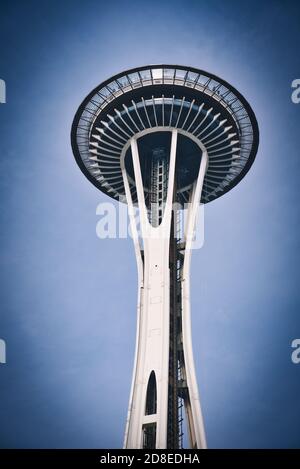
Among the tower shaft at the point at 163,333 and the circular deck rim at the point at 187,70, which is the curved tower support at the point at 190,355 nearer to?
the tower shaft at the point at 163,333

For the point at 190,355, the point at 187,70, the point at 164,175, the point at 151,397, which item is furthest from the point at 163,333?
the point at 187,70

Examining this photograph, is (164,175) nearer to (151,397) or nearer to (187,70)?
(187,70)

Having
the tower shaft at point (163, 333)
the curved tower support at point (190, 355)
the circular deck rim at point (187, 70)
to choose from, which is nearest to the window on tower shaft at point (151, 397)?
the tower shaft at point (163, 333)

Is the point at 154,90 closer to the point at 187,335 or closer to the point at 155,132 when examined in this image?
the point at 155,132

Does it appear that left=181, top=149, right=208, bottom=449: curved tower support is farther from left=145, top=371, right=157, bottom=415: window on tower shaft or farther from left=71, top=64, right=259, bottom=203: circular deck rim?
left=71, top=64, right=259, bottom=203: circular deck rim

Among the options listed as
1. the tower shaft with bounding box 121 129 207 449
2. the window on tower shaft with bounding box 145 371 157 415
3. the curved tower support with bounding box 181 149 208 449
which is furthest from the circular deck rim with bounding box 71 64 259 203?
the window on tower shaft with bounding box 145 371 157 415
